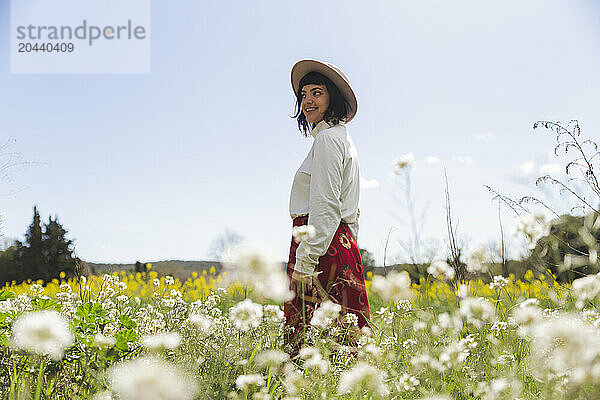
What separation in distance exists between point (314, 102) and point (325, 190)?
0.76 m

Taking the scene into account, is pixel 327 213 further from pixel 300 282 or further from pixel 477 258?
pixel 477 258

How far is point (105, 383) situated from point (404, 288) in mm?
1186

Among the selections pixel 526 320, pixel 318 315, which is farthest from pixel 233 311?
pixel 526 320

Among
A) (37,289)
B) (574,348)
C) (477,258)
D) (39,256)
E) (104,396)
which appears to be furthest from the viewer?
(39,256)

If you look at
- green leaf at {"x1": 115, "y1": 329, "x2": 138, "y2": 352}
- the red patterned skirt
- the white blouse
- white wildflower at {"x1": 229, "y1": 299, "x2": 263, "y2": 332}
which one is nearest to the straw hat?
the white blouse

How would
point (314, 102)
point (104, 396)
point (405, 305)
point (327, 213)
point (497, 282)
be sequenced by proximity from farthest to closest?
1. point (314, 102)
2. point (327, 213)
3. point (405, 305)
4. point (497, 282)
5. point (104, 396)

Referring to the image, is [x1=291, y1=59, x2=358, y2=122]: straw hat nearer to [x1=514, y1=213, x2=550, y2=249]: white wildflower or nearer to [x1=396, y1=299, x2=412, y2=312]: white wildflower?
[x1=396, y1=299, x2=412, y2=312]: white wildflower

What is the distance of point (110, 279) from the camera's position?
10.8 ft

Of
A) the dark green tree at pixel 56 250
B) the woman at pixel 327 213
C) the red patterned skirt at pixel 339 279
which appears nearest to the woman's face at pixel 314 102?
the woman at pixel 327 213

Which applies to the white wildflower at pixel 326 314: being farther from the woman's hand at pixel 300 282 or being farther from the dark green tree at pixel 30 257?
the dark green tree at pixel 30 257

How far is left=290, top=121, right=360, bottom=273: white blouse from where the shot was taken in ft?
9.16

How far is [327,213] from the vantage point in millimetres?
2832

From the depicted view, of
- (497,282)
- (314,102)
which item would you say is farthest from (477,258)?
Result: (314,102)

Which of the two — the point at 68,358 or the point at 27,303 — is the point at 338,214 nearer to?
the point at 68,358
